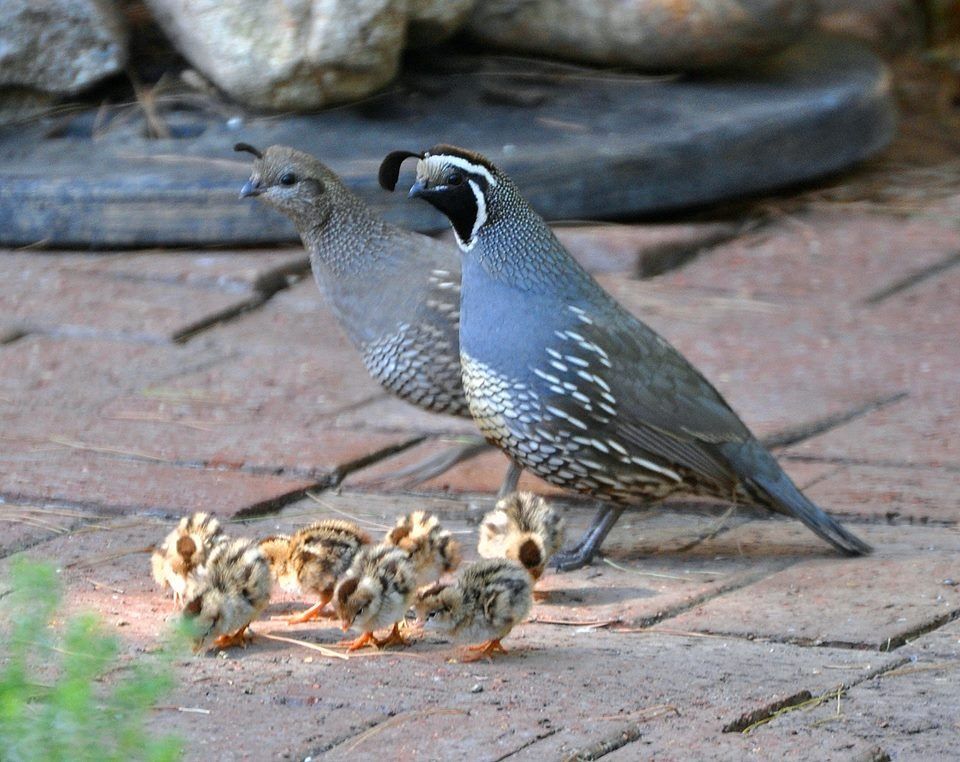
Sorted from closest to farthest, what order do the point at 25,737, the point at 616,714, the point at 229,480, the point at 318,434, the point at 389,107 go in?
the point at 25,737 → the point at 616,714 → the point at 229,480 → the point at 318,434 → the point at 389,107

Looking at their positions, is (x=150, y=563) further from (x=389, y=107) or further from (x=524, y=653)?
(x=389, y=107)

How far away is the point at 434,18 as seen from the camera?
7855mm

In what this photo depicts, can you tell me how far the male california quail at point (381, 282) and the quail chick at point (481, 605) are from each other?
4.17ft

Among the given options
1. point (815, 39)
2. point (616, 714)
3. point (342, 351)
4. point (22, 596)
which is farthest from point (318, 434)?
point (815, 39)

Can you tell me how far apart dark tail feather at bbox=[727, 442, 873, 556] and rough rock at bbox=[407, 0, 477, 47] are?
148 inches

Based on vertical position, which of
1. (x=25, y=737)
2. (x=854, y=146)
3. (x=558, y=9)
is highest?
(x=25, y=737)

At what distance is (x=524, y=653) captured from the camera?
147 inches

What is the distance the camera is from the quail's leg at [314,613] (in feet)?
13.1

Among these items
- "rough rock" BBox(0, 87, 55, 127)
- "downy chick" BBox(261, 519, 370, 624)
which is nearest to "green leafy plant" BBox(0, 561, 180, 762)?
"downy chick" BBox(261, 519, 370, 624)

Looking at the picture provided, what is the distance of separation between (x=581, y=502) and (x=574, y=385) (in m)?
0.85

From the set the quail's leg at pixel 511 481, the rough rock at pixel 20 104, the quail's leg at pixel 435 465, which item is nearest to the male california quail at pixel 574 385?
the quail's leg at pixel 511 481

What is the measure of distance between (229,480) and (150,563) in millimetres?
Result: 750

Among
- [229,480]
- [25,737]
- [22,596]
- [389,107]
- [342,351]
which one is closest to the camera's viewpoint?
[25,737]

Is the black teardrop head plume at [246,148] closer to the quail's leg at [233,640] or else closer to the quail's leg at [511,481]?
the quail's leg at [511,481]
